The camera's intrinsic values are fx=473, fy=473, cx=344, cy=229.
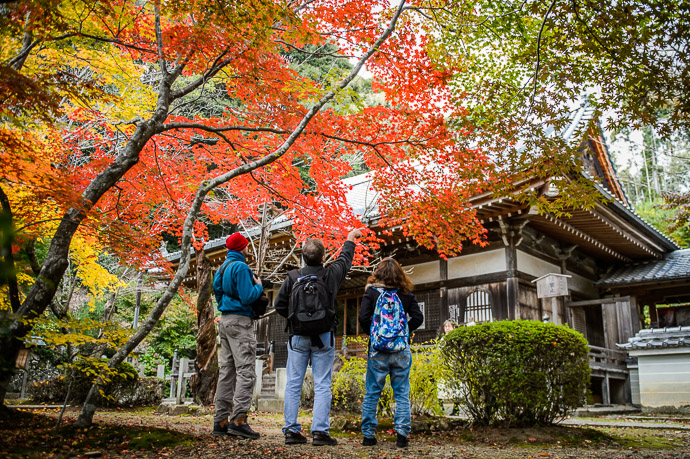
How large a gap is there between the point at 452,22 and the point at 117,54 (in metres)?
5.82

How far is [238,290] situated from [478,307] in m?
8.11

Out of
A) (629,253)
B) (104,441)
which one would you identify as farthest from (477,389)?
(629,253)

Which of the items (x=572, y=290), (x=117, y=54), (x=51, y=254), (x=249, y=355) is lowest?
(x=249, y=355)

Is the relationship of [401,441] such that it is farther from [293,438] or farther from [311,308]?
[311,308]

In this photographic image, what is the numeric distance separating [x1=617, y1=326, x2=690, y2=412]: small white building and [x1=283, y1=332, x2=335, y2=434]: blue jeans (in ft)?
26.0

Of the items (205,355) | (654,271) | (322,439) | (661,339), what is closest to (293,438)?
(322,439)

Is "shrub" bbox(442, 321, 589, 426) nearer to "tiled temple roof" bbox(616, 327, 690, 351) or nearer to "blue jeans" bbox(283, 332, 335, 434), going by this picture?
"blue jeans" bbox(283, 332, 335, 434)

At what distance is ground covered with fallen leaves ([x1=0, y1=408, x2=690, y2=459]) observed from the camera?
3.51 m

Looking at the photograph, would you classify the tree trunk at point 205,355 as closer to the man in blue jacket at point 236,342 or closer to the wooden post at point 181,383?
the wooden post at point 181,383

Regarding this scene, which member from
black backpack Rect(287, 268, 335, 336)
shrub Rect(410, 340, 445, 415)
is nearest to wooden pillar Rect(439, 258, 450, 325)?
shrub Rect(410, 340, 445, 415)

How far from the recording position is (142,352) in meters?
17.9

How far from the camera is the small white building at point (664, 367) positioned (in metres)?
8.81

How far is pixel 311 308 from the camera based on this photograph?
4.05 meters

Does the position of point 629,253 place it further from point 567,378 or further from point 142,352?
point 142,352
